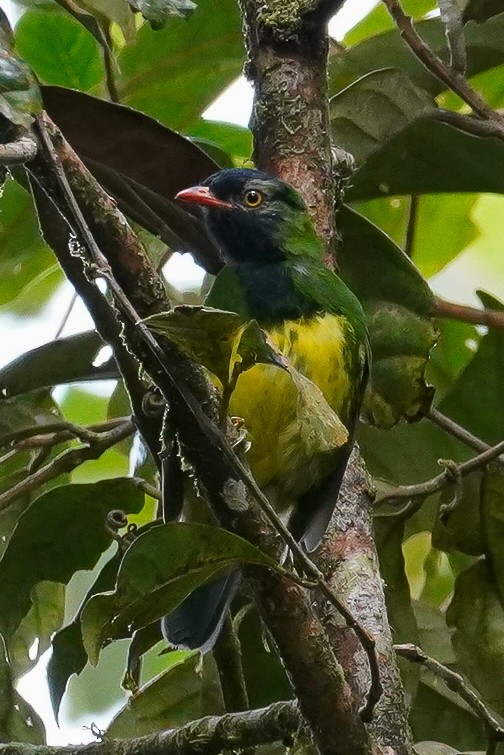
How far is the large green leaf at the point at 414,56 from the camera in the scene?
2.53 metres

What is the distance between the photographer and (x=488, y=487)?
7.36 feet

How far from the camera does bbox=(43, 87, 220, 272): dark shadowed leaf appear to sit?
77.3 inches

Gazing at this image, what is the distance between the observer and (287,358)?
2047mm

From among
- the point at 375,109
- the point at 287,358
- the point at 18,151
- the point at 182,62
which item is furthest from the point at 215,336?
the point at 182,62

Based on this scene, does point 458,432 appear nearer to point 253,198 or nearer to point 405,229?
point 253,198

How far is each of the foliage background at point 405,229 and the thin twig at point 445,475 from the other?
3.7 inches

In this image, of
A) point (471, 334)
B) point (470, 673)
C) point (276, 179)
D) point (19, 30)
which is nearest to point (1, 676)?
point (470, 673)

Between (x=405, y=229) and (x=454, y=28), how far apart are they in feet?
2.83

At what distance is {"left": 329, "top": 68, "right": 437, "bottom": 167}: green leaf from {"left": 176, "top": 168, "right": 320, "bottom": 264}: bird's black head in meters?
0.18

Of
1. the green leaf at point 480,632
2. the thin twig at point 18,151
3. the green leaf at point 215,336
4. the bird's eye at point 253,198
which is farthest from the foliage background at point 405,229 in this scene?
the thin twig at point 18,151

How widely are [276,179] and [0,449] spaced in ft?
2.70

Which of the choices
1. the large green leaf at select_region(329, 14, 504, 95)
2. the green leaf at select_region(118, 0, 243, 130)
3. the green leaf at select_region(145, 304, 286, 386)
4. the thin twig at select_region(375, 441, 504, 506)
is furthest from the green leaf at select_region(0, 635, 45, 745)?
the large green leaf at select_region(329, 14, 504, 95)

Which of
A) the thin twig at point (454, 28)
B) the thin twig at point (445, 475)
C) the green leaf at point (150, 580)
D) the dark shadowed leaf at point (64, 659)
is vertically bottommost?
the green leaf at point (150, 580)

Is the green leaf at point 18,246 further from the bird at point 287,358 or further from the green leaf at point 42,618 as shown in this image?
the green leaf at point 42,618
